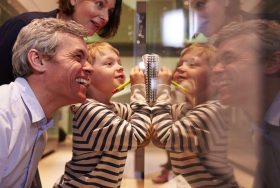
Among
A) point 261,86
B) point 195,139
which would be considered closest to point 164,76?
point 195,139

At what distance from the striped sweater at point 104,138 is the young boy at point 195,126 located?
0.05 meters

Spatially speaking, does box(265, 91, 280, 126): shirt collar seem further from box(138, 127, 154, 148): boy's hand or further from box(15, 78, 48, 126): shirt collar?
box(15, 78, 48, 126): shirt collar

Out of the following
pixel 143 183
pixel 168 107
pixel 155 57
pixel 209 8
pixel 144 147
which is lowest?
pixel 143 183

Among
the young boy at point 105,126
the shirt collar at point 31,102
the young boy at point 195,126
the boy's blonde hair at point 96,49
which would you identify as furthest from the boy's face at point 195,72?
the shirt collar at point 31,102

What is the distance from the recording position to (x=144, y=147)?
92 cm

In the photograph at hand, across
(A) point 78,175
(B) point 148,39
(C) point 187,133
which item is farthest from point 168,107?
(A) point 78,175

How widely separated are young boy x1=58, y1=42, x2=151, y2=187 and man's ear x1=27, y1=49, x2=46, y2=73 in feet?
0.55

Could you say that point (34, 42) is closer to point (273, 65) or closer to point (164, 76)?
point (164, 76)

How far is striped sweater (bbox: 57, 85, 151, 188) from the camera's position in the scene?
877mm

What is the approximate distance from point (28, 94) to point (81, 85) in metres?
0.12

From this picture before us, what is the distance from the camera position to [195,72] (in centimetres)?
80

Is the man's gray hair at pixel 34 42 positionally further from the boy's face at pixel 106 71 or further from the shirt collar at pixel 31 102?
the boy's face at pixel 106 71

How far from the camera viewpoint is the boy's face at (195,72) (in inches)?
30.3

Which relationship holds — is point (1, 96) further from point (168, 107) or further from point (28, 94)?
point (168, 107)
